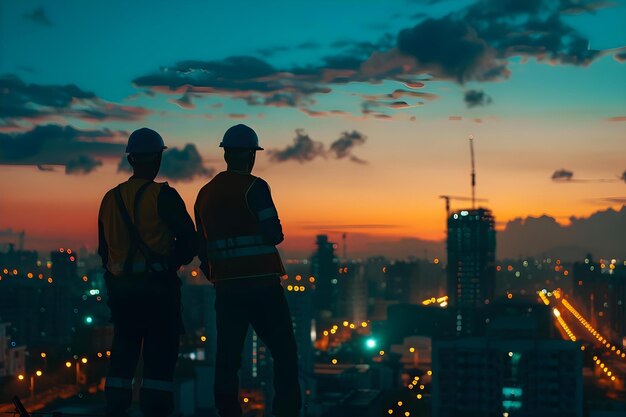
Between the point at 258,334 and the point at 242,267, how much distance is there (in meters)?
0.42

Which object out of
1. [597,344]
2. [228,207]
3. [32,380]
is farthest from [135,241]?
[597,344]

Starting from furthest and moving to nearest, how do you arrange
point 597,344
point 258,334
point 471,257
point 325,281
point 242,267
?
point 471,257 → point 325,281 → point 597,344 → point 258,334 → point 242,267

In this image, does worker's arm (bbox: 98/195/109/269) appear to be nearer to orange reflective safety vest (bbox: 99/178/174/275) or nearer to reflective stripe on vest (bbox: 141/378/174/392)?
orange reflective safety vest (bbox: 99/178/174/275)

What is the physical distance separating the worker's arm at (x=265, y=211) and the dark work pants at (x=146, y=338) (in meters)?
0.59

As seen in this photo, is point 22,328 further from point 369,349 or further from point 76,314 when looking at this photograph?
point 369,349

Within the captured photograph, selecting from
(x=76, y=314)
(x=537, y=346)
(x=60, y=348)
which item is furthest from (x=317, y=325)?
(x=537, y=346)

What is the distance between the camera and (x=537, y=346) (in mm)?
35656

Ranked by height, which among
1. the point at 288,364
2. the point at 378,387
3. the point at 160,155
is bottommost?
the point at 378,387

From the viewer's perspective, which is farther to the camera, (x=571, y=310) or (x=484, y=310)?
(x=571, y=310)

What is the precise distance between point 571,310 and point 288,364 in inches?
4455

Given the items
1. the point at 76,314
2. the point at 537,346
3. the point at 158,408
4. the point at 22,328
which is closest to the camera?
the point at 158,408

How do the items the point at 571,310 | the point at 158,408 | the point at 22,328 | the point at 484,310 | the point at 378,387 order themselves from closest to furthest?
1. the point at 158,408
2. the point at 378,387
3. the point at 22,328
4. the point at 484,310
5. the point at 571,310

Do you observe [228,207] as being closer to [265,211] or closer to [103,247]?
[265,211]

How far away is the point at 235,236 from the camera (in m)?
5.31
